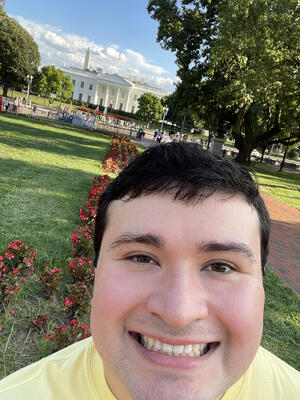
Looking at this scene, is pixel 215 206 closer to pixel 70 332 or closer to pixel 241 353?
pixel 241 353

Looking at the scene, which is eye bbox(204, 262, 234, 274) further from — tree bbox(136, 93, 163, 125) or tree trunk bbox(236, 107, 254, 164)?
tree bbox(136, 93, 163, 125)

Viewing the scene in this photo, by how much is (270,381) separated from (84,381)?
0.65m

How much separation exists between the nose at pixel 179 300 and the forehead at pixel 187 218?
0.40ft

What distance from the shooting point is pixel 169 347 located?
891 mm

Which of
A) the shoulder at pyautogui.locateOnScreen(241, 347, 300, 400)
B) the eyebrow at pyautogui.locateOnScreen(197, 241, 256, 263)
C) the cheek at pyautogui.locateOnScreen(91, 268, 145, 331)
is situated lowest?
the shoulder at pyautogui.locateOnScreen(241, 347, 300, 400)

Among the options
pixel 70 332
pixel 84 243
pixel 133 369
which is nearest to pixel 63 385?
pixel 133 369

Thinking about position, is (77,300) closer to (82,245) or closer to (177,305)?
(82,245)

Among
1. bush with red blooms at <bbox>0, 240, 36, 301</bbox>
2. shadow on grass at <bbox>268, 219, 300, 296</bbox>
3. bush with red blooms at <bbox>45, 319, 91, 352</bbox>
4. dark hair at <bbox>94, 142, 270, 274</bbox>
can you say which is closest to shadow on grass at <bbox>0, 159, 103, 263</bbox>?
bush with red blooms at <bbox>0, 240, 36, 301</bbox>

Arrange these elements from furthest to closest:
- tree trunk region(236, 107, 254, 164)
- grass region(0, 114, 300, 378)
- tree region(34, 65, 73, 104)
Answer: tree region(34, 65, 73, 104) < tree trunk region(236, 107, 254, 164) < grass region(0, 114, 300, 378)

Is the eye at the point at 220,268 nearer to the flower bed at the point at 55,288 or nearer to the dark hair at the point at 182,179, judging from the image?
the dark hair at the point at 182,179

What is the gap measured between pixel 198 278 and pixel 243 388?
472mm

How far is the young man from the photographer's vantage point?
2.89 feet

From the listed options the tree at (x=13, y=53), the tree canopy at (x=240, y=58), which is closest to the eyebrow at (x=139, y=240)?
the tree canopy at (x=240, y=58)

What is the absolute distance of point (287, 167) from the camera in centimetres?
3706
